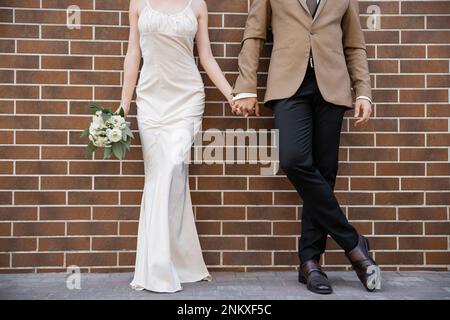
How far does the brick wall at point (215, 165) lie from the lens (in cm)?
412

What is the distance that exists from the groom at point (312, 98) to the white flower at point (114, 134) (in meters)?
0.77

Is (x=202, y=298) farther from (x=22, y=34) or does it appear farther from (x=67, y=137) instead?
(x=22, y=34)

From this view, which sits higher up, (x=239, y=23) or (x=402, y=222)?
(x=239, y=23)

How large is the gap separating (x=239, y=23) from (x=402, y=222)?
1.91 m

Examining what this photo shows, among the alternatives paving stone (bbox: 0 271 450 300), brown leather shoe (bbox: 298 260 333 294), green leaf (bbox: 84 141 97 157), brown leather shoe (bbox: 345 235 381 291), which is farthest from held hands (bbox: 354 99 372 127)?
green leaf (bbox: 84 141 97 157)

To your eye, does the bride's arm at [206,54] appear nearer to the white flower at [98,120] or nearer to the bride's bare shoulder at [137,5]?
the bride's bare shoulder at [137,5]

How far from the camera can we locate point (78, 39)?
4.14 metres

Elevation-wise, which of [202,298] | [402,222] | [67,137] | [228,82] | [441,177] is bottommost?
[202,298]

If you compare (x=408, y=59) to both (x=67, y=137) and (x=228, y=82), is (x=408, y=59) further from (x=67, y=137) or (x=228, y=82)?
(x=67, y=137)

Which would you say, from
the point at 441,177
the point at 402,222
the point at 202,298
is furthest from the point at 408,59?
the point at 202,298

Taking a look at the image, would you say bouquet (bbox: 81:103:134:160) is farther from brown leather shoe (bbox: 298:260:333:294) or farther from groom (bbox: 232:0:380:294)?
brown leather shoe (bbox: 298:260:333:294)

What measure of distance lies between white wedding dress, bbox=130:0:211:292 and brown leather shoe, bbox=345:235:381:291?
1008mm

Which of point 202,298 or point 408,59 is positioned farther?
point 408,59

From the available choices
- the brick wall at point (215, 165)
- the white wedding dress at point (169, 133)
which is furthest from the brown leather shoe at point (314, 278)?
the white wedding dress at point (169, 133)
